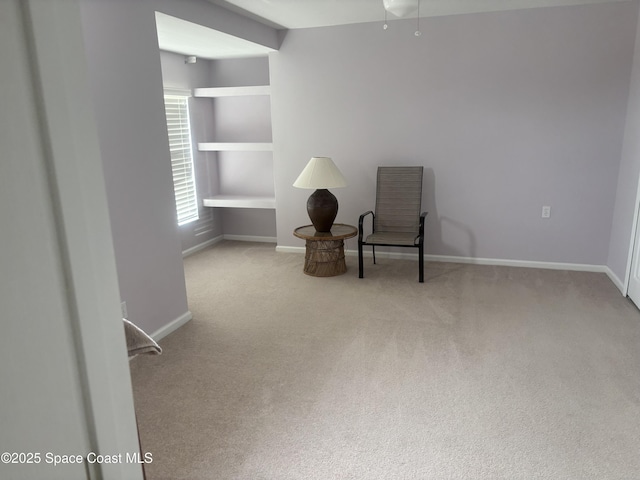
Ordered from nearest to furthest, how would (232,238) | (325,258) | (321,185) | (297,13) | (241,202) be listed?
(297,13) < (321,185) < (325,258) < (241,202) < (232,238)

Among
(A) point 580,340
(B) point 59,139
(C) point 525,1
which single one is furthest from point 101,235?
(C) point 525,1

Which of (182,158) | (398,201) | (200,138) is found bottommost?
(398,201)

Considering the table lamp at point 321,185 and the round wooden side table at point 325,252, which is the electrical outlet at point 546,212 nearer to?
the round wooden side table at point 325,252

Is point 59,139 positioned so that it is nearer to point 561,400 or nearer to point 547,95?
point 561,400

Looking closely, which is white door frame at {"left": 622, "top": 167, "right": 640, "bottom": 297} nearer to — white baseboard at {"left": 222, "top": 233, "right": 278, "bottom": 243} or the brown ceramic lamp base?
the brown ceramic lamp base

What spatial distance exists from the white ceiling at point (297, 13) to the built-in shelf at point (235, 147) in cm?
103

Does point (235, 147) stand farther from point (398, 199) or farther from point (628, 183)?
point (628, 183)

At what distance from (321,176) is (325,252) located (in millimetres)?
733

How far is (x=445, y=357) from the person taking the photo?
9.69 ft

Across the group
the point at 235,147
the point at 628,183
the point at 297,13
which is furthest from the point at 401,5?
the point at 235,147

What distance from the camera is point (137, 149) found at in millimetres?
2951

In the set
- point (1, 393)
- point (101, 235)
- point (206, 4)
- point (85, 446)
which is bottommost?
point (85, 446)

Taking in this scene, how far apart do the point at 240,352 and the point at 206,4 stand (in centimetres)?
264

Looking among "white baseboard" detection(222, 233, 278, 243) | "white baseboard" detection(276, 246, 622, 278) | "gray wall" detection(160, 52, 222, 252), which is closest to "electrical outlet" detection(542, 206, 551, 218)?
"white baseboard" detection(276, 246, 622, 278)
